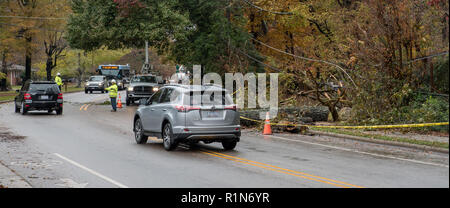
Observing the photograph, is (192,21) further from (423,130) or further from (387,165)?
(387,165)

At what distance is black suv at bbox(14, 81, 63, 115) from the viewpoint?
2788 cm

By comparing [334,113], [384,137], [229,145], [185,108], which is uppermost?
[185,108]

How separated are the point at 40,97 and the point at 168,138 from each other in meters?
15.4

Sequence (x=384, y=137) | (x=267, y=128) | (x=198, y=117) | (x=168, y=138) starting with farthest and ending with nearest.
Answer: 1. (x=267, y=128)
2. (x=384, y=137)
3. (x=168, y=138)
4. (x=198, y=117)

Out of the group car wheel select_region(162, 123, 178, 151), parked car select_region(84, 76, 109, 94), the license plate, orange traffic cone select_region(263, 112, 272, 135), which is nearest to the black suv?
orange traffic cone select_region(263, 112, 272, 135)

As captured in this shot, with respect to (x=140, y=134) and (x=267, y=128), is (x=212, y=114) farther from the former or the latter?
(x=267, y=128)

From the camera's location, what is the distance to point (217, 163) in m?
12.7

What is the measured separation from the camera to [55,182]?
34.2ft

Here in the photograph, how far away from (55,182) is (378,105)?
39.2 ft

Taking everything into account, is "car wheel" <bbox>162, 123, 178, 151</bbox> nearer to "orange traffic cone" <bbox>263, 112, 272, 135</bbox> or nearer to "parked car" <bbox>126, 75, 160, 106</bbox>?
"orange traffic cone" <bbox>263, 112, 272, 135</bbox>

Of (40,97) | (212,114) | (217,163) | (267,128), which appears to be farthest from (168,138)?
(40,97)

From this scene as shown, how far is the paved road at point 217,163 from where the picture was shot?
1034 cm

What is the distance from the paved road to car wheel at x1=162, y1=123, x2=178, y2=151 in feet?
0.56

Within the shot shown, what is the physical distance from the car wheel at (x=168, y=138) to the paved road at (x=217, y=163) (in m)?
0.17
